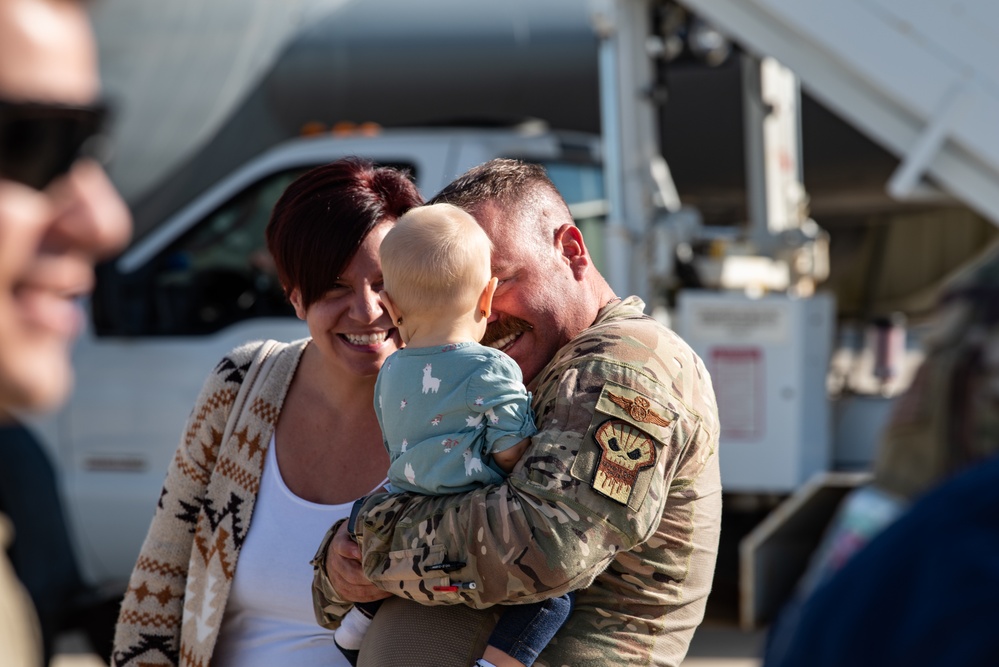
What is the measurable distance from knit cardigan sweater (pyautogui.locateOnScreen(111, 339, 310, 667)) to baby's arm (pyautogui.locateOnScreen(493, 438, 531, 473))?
0.56 metres

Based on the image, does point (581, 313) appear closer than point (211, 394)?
Yes

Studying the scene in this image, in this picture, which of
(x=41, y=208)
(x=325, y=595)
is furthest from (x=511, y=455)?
(x=41, y=208)

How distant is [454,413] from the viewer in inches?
73.6

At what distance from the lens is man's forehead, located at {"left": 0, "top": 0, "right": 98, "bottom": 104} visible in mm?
947

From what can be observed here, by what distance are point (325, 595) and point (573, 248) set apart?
2.29ft

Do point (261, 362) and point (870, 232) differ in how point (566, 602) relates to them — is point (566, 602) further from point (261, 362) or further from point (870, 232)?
point (870, 232)

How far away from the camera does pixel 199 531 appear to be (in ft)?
7.56

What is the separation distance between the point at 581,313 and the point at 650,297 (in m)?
3.00

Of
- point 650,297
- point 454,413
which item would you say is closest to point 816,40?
point 650,297

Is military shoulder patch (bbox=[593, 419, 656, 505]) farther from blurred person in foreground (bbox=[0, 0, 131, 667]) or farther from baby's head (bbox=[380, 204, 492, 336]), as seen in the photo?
blurred person in foreground (bbox=[0, 0, 131, 667])

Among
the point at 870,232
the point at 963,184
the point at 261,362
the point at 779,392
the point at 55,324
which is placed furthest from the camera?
the point at 870,232

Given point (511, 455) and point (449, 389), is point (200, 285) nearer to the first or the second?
point (449, 389)

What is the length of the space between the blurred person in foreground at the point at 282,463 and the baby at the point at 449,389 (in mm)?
276

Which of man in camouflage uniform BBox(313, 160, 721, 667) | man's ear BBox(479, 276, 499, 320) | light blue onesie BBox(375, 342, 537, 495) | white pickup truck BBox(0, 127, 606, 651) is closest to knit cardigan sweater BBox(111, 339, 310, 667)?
man in camouflage uniform BBox(313, 160, 721, 667)
